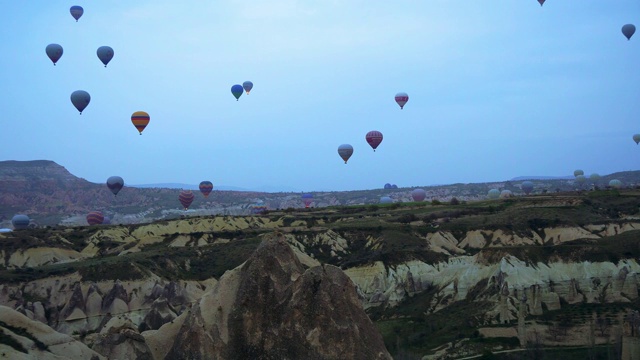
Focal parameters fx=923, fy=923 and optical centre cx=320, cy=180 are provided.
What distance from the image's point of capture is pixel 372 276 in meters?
83.6

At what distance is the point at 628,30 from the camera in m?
117

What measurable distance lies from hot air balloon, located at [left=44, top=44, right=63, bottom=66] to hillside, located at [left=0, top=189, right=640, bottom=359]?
2069cm

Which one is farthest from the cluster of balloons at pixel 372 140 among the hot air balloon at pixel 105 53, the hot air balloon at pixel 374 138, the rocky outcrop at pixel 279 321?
the rocky outcrop at pixel 279 321

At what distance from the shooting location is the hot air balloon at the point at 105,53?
108m

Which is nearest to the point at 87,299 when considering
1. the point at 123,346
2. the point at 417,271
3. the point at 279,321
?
the point at 417,271

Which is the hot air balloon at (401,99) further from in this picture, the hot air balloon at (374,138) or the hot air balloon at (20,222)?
the hot air balloon at (20,222)

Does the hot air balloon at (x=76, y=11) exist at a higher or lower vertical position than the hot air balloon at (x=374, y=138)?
higher

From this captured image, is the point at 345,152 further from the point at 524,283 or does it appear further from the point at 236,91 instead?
the point at 524,283

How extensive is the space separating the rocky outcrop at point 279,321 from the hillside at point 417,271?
381 centimetres

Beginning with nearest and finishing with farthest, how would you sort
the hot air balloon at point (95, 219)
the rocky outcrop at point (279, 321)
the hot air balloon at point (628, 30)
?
the rocky outcrop at point (279, 321) < the hot air balloon at point (628, 30) < the hot air balloon at point (95, 219)

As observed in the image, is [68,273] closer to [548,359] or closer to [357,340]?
[548,359]

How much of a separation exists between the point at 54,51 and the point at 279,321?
84150 millimetres

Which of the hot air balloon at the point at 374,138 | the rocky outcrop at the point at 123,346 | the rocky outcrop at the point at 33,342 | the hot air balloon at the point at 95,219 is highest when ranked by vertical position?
the hot air balloon at the point at 374,138

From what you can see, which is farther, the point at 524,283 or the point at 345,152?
the point at 345,152
